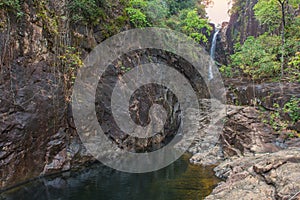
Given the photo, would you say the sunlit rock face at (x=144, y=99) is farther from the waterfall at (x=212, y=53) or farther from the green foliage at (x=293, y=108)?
the green foliage at (x=293, y=108)

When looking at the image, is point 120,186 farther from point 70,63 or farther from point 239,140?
point 239,140

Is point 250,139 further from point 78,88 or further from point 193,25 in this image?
point 193,25

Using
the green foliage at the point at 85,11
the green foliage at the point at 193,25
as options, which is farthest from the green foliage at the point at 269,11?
the green foliage at the point at 85,11

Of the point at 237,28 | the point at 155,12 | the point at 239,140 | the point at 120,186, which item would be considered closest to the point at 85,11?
the point at 155,12

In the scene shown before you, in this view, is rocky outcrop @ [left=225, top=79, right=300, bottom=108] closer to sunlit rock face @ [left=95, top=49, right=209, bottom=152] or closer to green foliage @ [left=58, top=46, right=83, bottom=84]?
sunlit rock face @ [left=95, top=49, right=209, bottom=152]

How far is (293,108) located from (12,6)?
10.8m

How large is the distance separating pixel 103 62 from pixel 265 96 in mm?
7730

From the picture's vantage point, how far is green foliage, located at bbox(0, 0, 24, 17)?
24.8ft

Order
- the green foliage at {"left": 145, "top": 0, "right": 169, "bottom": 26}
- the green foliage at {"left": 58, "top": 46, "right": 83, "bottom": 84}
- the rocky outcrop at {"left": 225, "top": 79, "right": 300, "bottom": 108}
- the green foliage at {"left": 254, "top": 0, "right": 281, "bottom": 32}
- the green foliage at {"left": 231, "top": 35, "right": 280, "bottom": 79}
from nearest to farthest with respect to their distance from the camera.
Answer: the green foliage at {"left": 58, "top": 46, "right": 83, "bottom": 84} < the rocky outcrop at {"left": 225, "top": 79, "right": 300, "bottom": 108} < the green foliage at {"left": 231, "top": 35, "right": 280, "bottom": 79} < the green foliage at {"left": 145, "top": 0, "right": 169, "bottom": 26} < the green foliage at {"left": 254, "top": 0, "right": 281, "bottom": 32}

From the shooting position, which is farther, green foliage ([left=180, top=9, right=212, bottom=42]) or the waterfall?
the waterfall

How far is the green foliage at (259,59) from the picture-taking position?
13344mm

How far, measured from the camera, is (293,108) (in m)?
9.77

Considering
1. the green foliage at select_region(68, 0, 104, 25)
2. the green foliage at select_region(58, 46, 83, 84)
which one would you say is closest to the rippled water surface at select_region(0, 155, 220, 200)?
the green foliage at select_region(58, 46, 83, 84)

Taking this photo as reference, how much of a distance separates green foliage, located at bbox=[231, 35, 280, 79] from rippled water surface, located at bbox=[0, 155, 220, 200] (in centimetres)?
707
